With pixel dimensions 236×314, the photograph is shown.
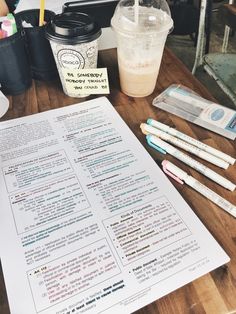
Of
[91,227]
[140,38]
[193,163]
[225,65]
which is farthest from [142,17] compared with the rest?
[225,65]

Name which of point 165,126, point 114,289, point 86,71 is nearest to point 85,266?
point 114,289

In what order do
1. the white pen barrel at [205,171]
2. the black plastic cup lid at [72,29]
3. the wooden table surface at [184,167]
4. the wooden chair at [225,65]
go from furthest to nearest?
the wooden chair at [225,65] < the black plastic cup lid at [72,29] < the white pen barrel at [205,171] < the wooden table surface at [184,167]

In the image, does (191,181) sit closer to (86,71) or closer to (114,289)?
(114,289)

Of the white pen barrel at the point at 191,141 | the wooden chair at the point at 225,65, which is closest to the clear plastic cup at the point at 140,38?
the white pen barrel at the point at 191,141

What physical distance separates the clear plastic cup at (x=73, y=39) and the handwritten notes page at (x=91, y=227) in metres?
0.16

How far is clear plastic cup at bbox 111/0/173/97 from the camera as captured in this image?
593mm

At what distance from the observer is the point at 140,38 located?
59 centimetres

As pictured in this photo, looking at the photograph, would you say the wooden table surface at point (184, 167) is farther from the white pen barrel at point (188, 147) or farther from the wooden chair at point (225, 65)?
the wooden chair at point (225, 65)

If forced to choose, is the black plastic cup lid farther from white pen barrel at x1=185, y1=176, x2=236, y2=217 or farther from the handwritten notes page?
white pen barrel at x1=185, y1=176, x2=236, y2=217

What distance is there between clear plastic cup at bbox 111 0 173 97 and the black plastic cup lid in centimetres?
5

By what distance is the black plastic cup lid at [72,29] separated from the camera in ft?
1.97

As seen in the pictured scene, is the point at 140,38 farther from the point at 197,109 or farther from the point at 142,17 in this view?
the point at 197,109

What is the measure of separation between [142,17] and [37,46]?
0.82ft

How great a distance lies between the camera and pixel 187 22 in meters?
2.18
